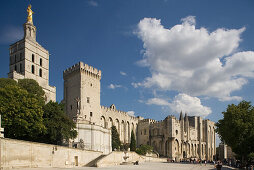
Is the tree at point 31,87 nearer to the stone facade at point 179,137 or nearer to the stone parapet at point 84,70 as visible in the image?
the stone parapet at point 84,70

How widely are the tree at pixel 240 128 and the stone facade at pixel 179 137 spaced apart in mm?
24243

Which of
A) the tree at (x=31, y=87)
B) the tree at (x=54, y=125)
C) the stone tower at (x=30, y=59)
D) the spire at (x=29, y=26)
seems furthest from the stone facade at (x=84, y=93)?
the tree at (x=54, y=125)

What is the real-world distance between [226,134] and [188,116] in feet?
138

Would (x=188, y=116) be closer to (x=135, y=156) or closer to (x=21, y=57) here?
(x=135, y=156)

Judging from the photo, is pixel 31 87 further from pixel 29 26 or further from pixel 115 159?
pixel 29 26

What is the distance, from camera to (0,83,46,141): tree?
2141 centimetres

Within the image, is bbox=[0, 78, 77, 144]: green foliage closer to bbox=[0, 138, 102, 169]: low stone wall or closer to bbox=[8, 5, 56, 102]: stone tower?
bbox=[0, 138, 102, 169]: low stone wall

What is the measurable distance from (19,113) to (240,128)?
24.5 metres

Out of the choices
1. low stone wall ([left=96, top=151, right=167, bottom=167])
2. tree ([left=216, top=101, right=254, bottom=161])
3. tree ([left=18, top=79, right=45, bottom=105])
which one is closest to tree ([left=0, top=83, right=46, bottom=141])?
tree ([left=18, top=79, right=45, bottom=105])

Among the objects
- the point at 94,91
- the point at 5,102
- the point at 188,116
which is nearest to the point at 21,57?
the point at 94,91

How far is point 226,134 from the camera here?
33531 millimetres

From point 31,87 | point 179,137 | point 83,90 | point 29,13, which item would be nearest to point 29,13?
point 29,13

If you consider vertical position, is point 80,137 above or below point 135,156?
above

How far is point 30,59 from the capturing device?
43656 mm
